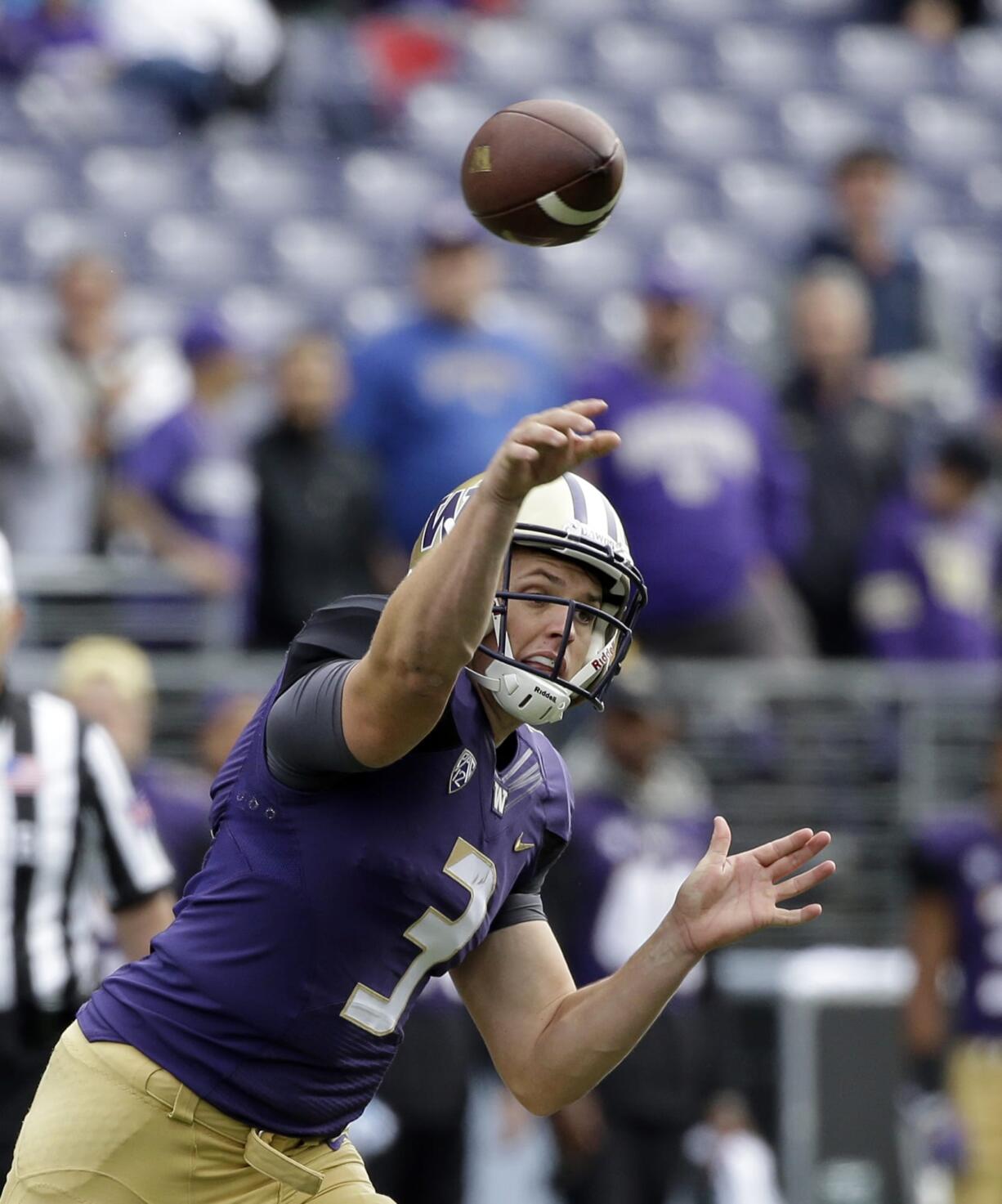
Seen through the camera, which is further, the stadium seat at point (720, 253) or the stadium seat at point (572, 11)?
the stadium seat at point (572, 11)

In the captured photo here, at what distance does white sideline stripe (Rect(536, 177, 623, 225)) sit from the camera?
3.72 meters

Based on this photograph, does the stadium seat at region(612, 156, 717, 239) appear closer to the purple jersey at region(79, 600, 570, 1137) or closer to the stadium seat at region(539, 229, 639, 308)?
the stadium seat at region(539, 229, 639, 308)

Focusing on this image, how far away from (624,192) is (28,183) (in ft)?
10.8

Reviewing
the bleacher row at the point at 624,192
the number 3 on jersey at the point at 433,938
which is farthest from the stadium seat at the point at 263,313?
the number 3 on jersey at the point at 433,938

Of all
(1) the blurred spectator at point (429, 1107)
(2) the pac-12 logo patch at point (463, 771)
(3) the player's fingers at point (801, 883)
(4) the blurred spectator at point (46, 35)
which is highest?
(4) the blurred spectator at point (46, 35)

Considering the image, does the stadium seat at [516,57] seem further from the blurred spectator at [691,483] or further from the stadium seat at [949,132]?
the blurred spectator at [691,483]

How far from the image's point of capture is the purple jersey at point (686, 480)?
24.4ft

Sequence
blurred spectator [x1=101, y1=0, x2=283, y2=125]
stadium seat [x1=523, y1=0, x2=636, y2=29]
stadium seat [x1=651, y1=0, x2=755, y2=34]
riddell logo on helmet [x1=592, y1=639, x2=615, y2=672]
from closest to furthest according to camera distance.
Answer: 1. riddell logo on helmet [x1=592, y1=639, x2=615, y2=672]
2. blurred spectator [x1=101, y1=0, x2=283, y2=125]
3. stadium seat [x1=523, y1=0, x2=636, y2=29]
4. stadium seat [x1=651, y1=0, x2=755, y2=34]

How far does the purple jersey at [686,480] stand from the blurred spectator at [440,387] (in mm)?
324

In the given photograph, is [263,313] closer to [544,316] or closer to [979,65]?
[544,316]

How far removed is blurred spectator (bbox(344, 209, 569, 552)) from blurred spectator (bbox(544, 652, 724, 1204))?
92cm

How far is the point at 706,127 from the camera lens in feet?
42.4

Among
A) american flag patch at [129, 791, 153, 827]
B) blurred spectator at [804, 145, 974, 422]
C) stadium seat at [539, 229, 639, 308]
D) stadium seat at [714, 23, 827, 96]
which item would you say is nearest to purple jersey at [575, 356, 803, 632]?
blurred spectator at [804, 145, 974, 422]

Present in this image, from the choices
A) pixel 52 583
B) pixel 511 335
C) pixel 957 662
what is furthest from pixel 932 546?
pixel 52 583
